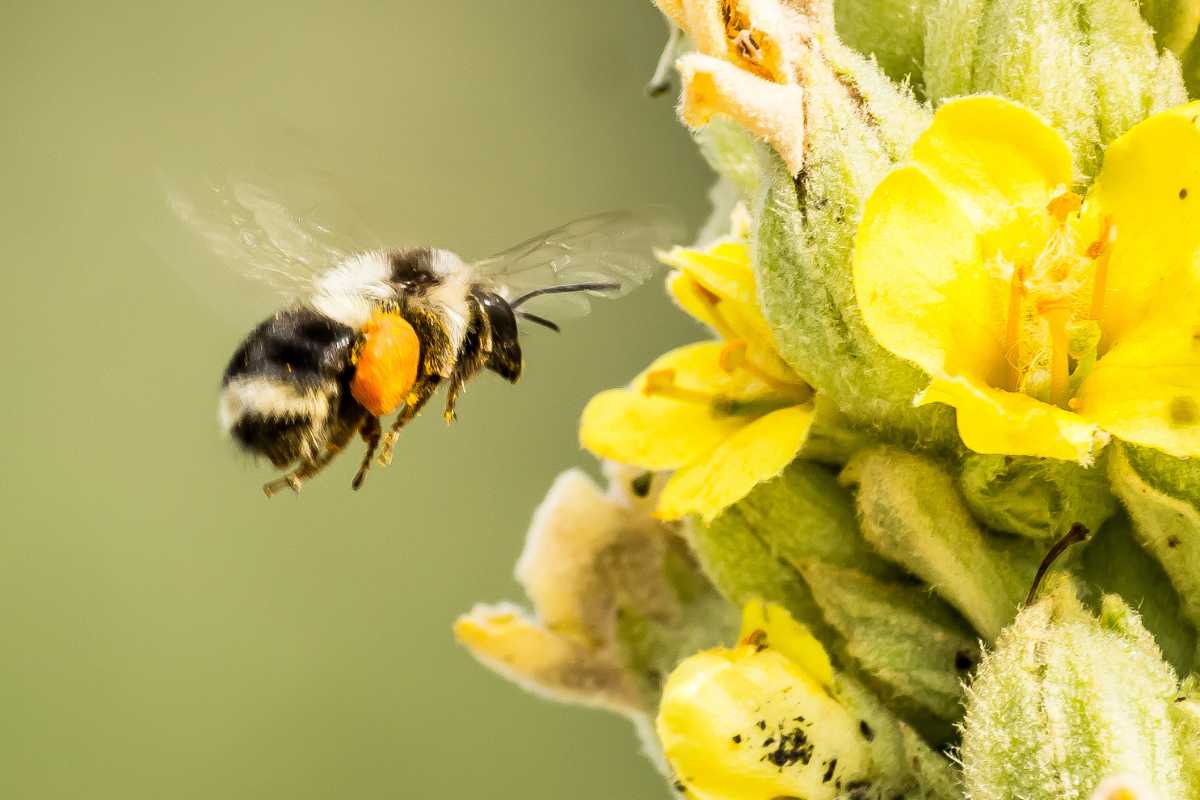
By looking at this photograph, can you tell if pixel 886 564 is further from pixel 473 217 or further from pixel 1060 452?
pixel 473 217

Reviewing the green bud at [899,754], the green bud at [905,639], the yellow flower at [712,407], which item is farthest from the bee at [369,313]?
the green bud at [899,754]

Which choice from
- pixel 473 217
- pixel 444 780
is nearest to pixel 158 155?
pixel 473 217

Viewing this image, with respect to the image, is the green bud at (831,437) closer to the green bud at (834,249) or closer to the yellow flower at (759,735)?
the green bud at (834,249)

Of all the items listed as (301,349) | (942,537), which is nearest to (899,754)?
(942,537)

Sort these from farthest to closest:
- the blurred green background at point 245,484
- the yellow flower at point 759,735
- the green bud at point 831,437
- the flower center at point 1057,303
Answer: the blurred green background at point 245,484 < the green bud at point 831,437 < the yellow flower at point 759,735 < the flower center at point 1057,303

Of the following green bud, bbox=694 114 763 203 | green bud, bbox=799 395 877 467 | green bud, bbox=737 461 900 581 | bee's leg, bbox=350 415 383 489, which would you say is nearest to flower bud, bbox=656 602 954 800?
green bud, bbox=737 461 900 581

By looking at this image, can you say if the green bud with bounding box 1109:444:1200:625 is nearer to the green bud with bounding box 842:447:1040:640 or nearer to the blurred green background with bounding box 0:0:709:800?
the green bud with bounding box 842:447:1040:640

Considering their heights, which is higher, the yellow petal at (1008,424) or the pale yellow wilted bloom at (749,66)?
the pale yellow wilted bloom at (749,66)
